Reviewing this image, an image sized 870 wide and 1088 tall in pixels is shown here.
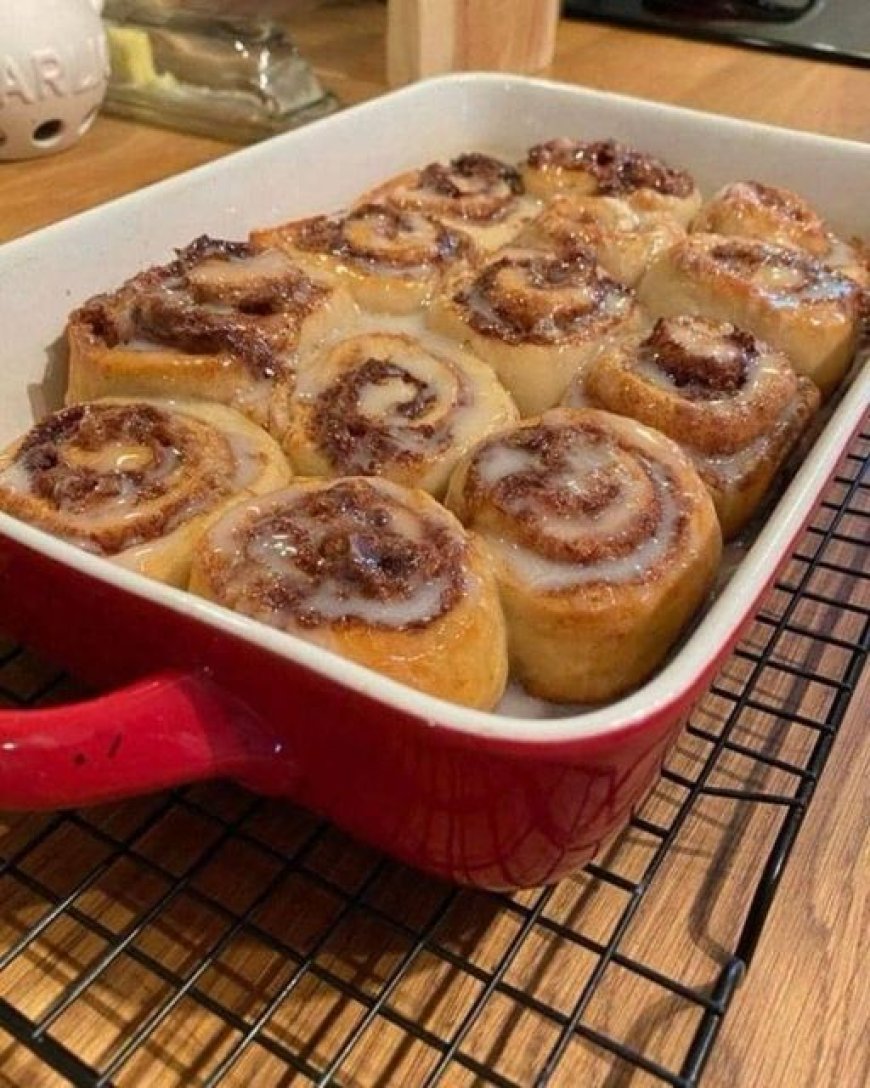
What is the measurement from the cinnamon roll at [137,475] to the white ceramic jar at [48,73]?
77 centimetres

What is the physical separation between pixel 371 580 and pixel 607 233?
0.67 meters

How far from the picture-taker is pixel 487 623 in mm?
752

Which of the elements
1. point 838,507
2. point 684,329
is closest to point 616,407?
point 684,329

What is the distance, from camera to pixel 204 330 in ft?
3.40

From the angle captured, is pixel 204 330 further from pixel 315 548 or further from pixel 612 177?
pixel 612 177

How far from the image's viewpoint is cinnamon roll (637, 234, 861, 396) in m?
1.11

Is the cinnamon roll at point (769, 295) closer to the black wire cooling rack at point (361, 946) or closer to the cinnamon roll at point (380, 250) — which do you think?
the cinnamon roll at point (380, 250)

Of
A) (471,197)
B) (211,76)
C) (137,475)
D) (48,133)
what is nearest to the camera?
(137,475)

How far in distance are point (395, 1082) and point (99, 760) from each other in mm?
256

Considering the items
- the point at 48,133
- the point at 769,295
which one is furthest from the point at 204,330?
the point at 48,133

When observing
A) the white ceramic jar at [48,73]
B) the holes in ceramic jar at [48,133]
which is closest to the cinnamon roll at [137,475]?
the white ceramic jar at [48,73]

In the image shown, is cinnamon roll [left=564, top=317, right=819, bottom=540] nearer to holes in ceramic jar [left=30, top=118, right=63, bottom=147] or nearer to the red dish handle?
the red dish handle

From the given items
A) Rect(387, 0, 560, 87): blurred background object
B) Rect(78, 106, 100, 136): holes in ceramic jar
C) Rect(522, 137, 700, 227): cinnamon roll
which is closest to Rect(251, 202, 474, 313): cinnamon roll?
Rect(522, 137, 700, 227): cinnamon roll

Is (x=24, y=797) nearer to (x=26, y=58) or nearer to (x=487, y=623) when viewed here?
(x=487, y=623)
